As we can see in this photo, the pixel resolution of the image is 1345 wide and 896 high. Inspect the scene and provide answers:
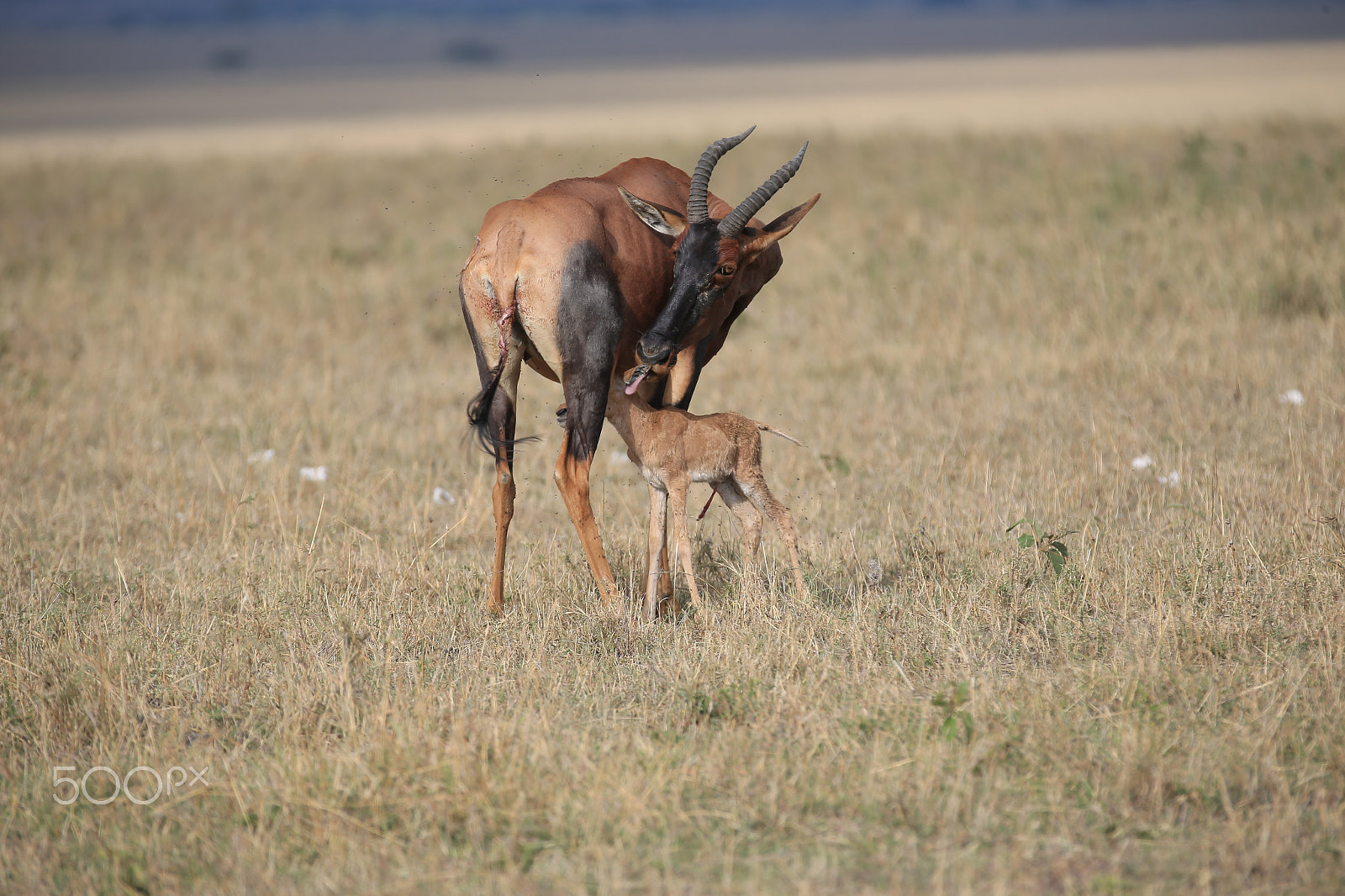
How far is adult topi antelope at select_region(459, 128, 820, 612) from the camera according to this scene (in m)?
6.01

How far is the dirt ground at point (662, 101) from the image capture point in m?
40.3

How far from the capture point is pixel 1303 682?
5.07 meters

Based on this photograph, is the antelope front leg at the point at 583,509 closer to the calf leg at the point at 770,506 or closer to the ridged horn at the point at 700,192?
the calf leg at the point at 770,506

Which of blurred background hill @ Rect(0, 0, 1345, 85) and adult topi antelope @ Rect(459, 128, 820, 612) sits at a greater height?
blurred background hill @ Rect(0, 0, 1345, 85)

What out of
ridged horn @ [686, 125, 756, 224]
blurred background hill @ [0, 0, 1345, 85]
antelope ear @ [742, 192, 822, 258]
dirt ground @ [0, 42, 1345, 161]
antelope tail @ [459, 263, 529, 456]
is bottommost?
antelope tail @ [459, 263, 529, 456]

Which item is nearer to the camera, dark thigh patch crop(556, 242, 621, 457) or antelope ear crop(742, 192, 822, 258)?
dark thigh patch crop(556, 242, 621, 457)

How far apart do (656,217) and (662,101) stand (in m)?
58.0

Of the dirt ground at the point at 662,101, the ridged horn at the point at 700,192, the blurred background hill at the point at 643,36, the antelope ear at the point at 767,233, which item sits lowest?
the antelope ear at the point at 767,233

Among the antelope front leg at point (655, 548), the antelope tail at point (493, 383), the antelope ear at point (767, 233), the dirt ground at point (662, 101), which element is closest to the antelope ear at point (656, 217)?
the antelope ear at point (767, 233)

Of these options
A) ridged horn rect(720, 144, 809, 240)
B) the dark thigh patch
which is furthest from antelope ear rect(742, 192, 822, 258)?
the dark thigh patch

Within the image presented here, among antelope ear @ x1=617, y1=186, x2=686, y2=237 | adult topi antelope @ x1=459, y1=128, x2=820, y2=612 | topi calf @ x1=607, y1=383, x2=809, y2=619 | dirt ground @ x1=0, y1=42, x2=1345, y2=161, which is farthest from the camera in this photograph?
dirt ground @ x1=0, y1=42, x2=1345, y2=161

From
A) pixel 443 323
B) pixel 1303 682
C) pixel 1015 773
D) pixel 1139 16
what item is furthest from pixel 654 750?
pixel 1139 16

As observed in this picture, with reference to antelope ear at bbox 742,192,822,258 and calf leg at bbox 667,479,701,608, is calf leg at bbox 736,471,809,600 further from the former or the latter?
antelope ear at bbox 742,192,822,258

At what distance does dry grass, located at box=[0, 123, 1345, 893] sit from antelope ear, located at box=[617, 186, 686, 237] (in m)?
1.74
